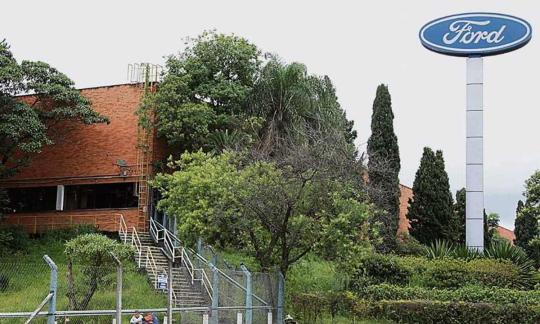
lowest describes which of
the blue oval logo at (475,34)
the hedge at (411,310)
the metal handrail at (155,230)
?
the hedge at (411,310)

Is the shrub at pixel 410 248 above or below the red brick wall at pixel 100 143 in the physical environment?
below

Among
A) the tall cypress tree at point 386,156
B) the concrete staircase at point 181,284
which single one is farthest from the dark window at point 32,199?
the tall cypress tree at point 386,156

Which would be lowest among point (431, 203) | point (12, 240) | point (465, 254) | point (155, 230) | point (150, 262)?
point (150, 262)

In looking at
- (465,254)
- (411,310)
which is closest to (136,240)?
(465,254)

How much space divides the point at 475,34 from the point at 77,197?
19.1 metres

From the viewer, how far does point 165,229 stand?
31219 millimetres

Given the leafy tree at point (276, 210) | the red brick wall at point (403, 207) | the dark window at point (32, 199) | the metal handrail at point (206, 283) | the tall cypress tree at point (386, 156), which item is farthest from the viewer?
the red brick wall at point (403, 207)

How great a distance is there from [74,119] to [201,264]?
1117 cm

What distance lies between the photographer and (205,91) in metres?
33.4

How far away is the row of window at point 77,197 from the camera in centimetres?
3438

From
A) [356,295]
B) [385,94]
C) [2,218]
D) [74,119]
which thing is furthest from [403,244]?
[2,218]

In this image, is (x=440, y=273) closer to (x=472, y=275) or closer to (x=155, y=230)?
(x=472, y=275)

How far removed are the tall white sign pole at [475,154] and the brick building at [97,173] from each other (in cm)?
1328

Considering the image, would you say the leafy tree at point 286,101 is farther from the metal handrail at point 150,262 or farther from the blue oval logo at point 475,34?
the metal handrail at point 150,262
